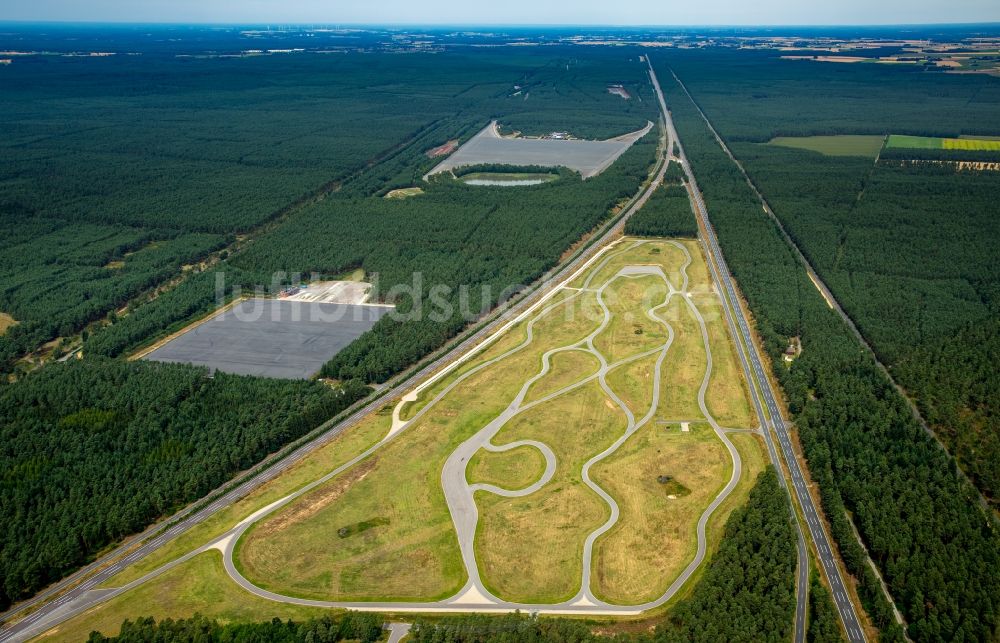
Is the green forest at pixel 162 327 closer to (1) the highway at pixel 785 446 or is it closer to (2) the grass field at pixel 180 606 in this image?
(2) the grass field at pixel 180 606

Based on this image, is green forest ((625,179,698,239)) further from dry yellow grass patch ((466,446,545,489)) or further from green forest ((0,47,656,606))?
dry yellow grass patch ((466,446,545,489))

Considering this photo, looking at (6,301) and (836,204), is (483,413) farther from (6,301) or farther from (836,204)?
(836,204)

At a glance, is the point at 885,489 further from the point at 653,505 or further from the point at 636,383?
the point at 636,383

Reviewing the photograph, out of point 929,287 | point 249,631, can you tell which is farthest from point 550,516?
point 929,287

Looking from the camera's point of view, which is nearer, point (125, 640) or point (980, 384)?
point (125, 640)

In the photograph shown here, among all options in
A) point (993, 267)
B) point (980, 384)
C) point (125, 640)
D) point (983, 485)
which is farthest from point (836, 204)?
point (125, 640)

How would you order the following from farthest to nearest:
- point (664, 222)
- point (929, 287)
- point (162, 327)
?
point (664, 222) < point (929, 287) < point (162, 327)

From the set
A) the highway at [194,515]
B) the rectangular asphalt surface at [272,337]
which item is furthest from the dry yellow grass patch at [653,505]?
the rectangular asphalt surface at [272,337]
